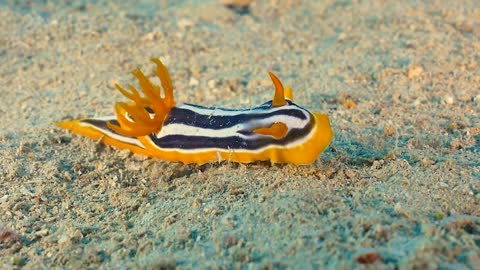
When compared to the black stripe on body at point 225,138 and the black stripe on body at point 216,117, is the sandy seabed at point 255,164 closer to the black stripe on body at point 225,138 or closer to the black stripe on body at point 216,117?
the black stripe on body at point 225,138

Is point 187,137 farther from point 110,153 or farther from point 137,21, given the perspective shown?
point 137,21

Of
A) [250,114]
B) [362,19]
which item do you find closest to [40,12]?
[362,19]

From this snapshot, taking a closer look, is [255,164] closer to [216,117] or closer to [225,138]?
Answer: [225,138]

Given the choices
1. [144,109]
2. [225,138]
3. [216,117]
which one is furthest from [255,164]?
[144,109]

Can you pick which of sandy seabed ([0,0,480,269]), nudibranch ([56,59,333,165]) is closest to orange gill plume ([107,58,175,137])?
nudibranch ([56,59,333,165])

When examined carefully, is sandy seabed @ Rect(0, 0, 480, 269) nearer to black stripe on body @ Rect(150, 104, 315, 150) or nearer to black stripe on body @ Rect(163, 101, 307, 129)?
black stripe on body @ Rect(150, 104, 315, 150)

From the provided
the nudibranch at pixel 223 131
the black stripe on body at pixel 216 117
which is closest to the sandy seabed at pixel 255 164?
the nudibranch at pixel 223 131
